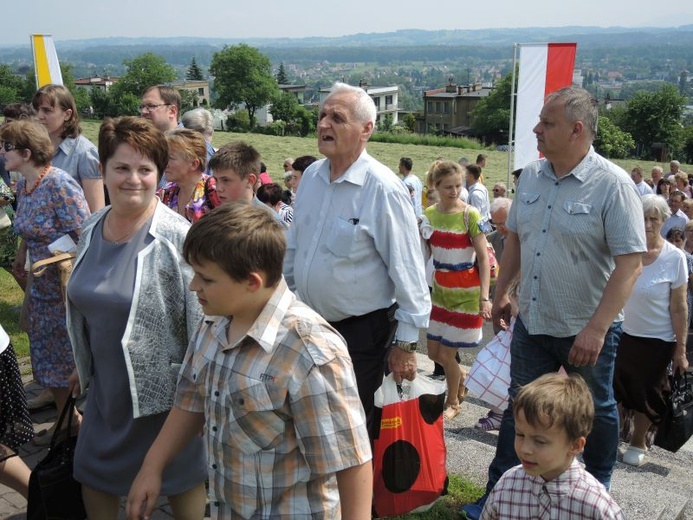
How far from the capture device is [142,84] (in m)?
111

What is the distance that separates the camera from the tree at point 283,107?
117 metres

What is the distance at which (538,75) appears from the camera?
33.0 feet

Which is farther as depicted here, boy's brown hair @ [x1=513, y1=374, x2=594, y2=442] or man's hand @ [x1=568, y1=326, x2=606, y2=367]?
man's hand @ [x1=568, y1=326, x2=606, y2=367]

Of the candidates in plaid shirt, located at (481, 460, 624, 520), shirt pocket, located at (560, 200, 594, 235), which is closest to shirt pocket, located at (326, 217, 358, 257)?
shirt pocket, located at (560, 200, 594, 235)

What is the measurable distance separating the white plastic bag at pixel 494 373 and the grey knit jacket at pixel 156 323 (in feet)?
5.95

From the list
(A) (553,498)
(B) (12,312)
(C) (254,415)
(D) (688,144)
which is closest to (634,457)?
(A) (553,498)

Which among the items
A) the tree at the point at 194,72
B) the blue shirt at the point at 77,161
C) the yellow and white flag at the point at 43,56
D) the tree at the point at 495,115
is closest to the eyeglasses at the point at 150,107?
the blue shirt at the point at 77,161

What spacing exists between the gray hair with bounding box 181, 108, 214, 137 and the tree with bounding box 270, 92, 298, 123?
11159cm

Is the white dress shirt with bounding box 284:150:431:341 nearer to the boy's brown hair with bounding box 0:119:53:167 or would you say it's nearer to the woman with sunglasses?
the woman with sunglasses

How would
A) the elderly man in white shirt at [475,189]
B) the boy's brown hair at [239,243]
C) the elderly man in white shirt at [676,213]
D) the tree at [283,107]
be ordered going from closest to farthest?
the boy's brown hair at [239,243], the elderly man in white shirt at [676,213], the elderly man in white shirt at [475,189], the tree at [283,107]

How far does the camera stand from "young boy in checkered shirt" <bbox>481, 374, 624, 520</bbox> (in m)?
2.46

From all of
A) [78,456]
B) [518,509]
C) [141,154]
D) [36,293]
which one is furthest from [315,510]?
[36,293]

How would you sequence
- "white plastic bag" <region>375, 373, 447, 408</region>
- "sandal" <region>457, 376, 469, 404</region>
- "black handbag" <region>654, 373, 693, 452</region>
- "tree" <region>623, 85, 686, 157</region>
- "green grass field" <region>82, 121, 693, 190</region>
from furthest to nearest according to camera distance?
1. "tree" <region>623, 85, 686, 157</region>
2. "green grass field" <region>82, 121, 693, 190</region>
3. "sandal" <region>457, 376, 469, 404</region>
4. "black handbag" <region>654, 373, 693, 452</region>
5. "white plastic bag" <region>375, 373, 447, 408</region>

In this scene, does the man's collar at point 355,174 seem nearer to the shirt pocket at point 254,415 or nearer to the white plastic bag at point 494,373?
the white plastic bag at point 494,373
